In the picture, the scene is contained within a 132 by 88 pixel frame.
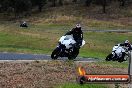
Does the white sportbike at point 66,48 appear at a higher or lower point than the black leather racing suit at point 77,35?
lower

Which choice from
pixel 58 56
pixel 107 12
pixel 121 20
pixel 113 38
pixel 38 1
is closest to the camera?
pixel 58 56

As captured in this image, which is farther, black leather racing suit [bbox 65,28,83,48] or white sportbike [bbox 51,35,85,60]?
white sportbike [bbox 51,35,85,60]

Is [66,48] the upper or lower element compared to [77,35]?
lower

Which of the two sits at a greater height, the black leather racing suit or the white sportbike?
the black leather racing suit

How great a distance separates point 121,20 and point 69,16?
11.0 meters

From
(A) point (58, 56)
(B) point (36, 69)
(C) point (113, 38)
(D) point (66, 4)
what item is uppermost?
(B) point (36, 69)

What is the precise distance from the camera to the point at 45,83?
44.9 feet

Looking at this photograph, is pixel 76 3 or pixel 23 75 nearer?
pixel 23 75

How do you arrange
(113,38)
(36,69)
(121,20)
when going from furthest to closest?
(121,20), (113,38), (36,69)

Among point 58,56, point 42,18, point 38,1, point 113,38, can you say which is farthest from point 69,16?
point 58,56

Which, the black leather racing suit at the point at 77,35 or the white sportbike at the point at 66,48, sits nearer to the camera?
the black leather racing suit at the point at 77,35

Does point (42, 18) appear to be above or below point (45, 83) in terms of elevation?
below

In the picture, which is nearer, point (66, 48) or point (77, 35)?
point (77, 35)

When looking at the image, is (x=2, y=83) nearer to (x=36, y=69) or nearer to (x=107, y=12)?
(x=36, y=69)
